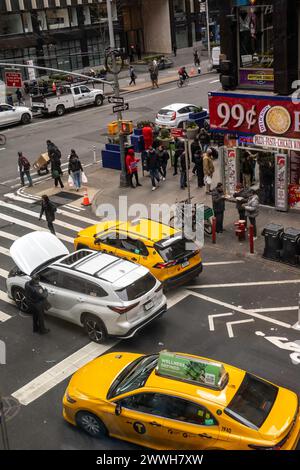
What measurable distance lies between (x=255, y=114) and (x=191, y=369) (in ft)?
42.2

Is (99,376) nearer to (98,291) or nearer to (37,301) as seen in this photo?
(98,291)

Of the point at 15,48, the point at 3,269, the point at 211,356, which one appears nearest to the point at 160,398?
the point at 211,356

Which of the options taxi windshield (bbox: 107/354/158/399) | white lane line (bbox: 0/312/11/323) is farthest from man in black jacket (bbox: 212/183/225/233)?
taxi windshield (bbox: 107/354/158/399)

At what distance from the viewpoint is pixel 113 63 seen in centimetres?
2306

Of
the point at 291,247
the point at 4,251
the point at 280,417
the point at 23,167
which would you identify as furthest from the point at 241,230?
the point at 23,167

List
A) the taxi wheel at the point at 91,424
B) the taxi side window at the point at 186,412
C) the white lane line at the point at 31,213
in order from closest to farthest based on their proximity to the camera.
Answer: the taxi side window at the point at 186,412 → the taxi wheel at the point at 91,424 → the white lane line at the point at 31,213

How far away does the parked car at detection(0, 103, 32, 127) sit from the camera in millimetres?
38281

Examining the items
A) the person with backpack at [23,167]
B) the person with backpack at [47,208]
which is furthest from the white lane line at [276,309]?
the person with backpack at [23,167]

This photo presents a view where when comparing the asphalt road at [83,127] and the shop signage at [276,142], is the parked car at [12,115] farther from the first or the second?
the shop signage at [276,142]

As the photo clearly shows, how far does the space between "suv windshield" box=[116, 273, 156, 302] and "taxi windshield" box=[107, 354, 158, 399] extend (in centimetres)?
235

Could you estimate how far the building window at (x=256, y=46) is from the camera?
64.7 feet

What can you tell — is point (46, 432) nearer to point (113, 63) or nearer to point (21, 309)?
point (21, 309)

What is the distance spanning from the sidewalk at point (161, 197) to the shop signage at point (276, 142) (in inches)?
93.5
